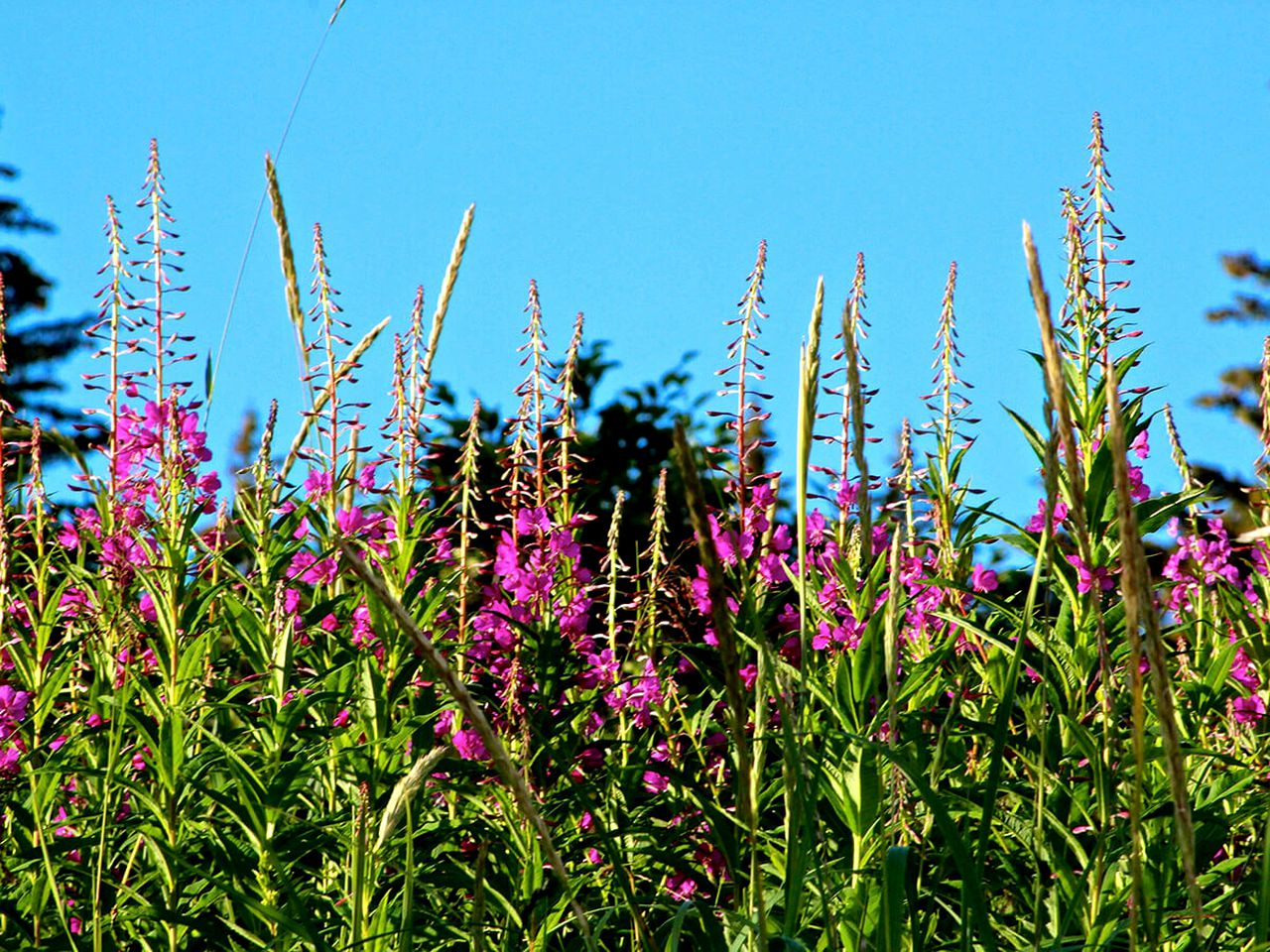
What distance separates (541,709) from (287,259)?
4.87 ft

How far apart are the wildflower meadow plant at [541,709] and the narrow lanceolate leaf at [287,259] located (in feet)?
0.04

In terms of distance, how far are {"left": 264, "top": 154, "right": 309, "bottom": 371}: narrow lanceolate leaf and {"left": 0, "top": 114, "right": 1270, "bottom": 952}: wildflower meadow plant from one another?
0.01 meters

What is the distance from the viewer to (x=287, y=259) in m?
3.31

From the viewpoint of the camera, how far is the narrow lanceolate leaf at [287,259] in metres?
3.26

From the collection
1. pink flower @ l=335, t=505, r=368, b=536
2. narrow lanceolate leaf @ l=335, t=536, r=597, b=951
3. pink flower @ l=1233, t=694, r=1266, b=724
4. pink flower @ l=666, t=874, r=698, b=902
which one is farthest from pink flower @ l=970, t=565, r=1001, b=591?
narrow lanceolate leaf @ l=335, t=536, r=597, b=951

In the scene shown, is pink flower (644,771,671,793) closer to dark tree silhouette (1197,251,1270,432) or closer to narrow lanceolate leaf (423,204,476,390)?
narrow lanceolate leaf (423,204,476,390)

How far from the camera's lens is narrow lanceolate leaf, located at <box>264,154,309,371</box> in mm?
3264

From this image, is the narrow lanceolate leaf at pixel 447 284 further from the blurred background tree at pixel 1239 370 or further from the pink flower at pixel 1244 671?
the blurred background tree at pixel 1239 370

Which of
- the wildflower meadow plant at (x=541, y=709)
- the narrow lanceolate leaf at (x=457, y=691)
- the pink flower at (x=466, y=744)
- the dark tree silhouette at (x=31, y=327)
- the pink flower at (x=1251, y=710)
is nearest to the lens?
the narrow lanceolate leaf at (x=457, y=691)

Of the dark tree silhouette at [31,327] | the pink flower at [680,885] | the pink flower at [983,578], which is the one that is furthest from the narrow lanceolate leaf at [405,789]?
the dark tree silhouette at [31,327]

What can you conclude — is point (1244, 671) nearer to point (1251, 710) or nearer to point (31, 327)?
point (1251, 710)

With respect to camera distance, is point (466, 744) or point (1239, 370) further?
point (1239, 370)

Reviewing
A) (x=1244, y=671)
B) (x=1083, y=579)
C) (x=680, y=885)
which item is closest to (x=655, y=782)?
(x=680, y=885)

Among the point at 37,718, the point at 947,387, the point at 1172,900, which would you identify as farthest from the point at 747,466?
the point at 37,718
